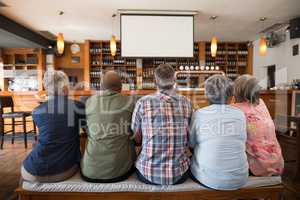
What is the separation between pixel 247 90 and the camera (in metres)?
1.67

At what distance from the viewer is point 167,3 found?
166 inches

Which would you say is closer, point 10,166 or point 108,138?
point 108,138

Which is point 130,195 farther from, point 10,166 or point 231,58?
point 231,58

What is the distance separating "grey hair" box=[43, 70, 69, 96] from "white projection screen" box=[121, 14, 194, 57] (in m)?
3.27

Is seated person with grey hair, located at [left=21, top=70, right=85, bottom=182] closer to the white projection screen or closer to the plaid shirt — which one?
the plaid shirt

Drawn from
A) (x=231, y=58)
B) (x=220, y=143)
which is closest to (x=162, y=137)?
(x=220, y=143)

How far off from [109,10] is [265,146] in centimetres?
410

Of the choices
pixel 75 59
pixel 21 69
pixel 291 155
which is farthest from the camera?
pixel 75 59

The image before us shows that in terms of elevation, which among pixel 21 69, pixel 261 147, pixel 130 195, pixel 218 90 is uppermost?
pixel 21 69

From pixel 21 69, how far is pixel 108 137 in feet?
25.4

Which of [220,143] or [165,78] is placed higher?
[165,78]

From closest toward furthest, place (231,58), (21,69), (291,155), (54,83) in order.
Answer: (54,83)
(291,155)
(231,58)
(21,69)

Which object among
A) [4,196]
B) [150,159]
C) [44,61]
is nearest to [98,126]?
[150,159]

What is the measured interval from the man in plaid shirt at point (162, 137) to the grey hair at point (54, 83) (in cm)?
63
